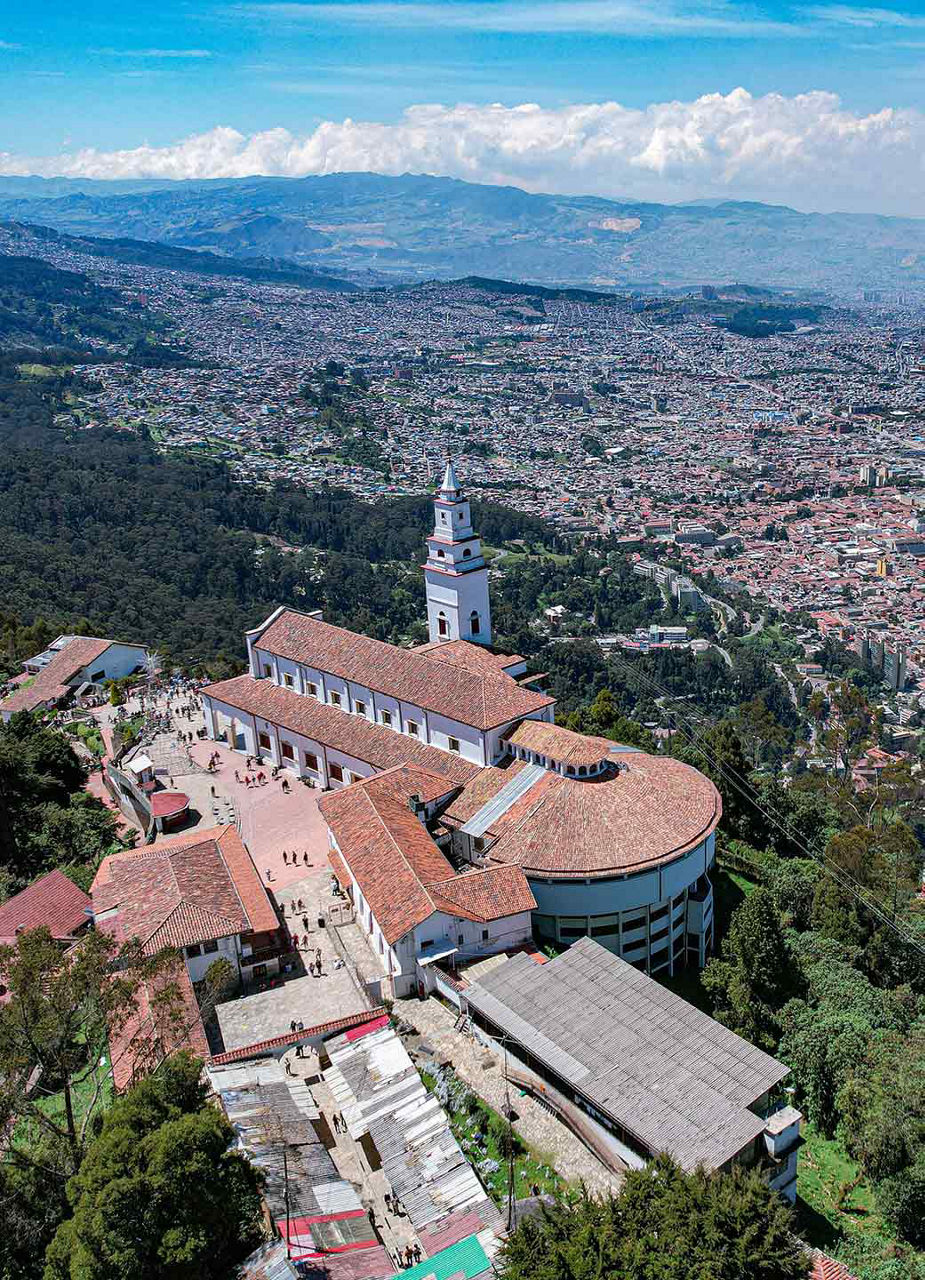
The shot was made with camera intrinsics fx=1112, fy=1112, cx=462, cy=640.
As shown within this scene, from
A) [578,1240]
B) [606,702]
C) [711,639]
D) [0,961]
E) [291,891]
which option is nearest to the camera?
[578,1240]

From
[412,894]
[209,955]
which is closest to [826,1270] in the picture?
[412,894]

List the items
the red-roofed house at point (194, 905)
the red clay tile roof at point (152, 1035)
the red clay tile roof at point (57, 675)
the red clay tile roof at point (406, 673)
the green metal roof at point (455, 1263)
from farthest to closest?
the red clay tile roof at point (57, 675)
the red clay tile roof at point (406, 673)
the red-roofed house at point (194, 905)
the red clay tile roof at point (152, 1035)
the green metal roof at point (455, 1263)

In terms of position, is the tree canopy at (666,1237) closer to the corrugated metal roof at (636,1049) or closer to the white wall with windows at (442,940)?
the corrugated metal roof at (636,1049)

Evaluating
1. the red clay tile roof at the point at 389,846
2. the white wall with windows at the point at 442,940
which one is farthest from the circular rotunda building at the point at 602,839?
the white wall with windows at the point at 442,940

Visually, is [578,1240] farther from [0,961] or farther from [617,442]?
[617,442]

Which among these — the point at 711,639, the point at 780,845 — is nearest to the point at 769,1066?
the point at 780,845

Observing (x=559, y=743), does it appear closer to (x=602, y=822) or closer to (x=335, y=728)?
(x=602, y=822)
